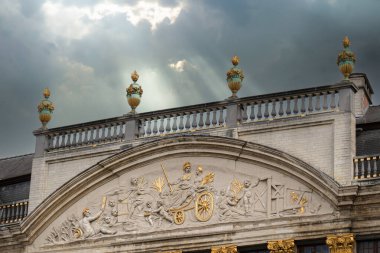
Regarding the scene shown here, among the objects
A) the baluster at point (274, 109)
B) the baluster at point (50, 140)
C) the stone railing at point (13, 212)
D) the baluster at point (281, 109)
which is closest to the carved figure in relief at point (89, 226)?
the stone railing at point (13, 212)

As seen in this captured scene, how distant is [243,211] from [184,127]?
3.82 metres

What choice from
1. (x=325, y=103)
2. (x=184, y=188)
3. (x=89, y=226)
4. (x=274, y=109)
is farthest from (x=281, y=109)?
(x=89, y=226)

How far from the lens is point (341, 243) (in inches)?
1496

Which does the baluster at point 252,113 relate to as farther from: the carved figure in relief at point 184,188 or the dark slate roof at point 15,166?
the dark slate roof at point 15,166

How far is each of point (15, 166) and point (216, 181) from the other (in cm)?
1094

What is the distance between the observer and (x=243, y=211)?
39938mm

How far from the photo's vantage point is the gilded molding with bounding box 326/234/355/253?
124ft

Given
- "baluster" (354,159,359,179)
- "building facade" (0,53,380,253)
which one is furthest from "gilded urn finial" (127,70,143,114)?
"baluster" (354,159,359,179)

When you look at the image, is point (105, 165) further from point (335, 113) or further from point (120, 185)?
point (335, 113)

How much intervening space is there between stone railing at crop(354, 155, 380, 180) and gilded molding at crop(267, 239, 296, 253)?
2732 millimetres

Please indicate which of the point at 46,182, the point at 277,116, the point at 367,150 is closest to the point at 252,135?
the point at 277,116

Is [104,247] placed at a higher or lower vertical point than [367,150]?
lower

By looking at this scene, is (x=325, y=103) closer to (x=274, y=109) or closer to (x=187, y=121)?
(x=274, y=109)

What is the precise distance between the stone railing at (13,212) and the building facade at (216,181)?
0.04 meters
